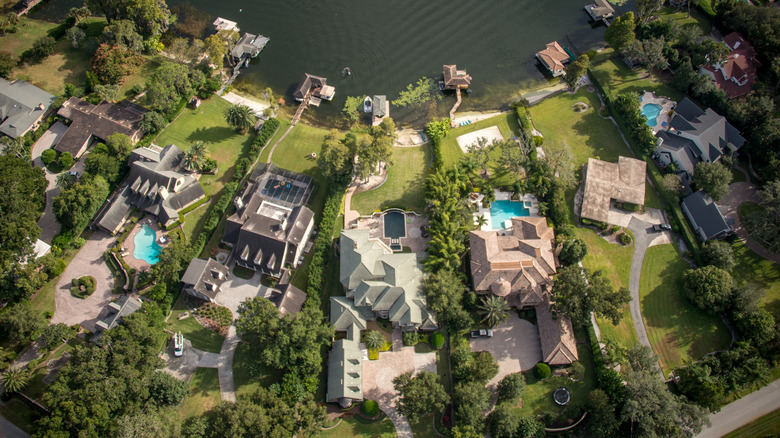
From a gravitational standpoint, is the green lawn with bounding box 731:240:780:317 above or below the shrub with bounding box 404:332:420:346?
→ above

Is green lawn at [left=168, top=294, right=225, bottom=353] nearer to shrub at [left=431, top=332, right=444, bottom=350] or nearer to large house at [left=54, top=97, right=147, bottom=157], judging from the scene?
shrub at [left=431, top=332, right=444, bottom=350]

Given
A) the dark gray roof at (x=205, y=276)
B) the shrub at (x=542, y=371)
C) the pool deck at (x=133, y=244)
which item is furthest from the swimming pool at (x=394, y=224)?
the pool deck at (x=133, y=244)

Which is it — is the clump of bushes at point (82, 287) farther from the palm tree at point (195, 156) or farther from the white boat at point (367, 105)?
the white boat at point (367, 105)

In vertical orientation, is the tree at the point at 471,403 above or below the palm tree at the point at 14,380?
below

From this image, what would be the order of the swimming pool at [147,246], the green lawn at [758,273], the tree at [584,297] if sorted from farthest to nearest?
the swimming pool at [147,246], the green lawn at [758,273], the tree at [584,297]

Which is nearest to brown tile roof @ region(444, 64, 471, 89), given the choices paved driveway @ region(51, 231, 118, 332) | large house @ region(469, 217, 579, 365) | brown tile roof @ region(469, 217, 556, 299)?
brown tile roof @ region(469, 217, 556, 299)

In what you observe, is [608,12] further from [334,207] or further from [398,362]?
[398,362]

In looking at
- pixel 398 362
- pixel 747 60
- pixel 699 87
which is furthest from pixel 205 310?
pixel 747 60
